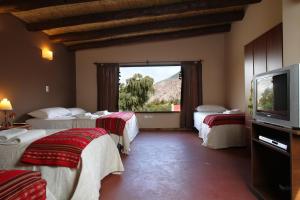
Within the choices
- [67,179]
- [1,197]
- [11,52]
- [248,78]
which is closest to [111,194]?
[67,179]

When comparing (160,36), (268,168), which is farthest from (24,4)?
(268,168)

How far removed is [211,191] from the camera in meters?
2.39

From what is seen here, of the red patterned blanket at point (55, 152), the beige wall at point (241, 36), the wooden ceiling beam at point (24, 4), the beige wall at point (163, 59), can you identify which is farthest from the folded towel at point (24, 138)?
the beige wall at point (163, 59)

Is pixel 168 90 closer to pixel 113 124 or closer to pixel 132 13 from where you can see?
pixel 132 13

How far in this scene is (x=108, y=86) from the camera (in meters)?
6.40

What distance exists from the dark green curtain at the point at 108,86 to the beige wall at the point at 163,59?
0.65 feet

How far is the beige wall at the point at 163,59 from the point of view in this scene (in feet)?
21.0

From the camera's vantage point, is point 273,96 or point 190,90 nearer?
point 273,96

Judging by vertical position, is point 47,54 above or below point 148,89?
above

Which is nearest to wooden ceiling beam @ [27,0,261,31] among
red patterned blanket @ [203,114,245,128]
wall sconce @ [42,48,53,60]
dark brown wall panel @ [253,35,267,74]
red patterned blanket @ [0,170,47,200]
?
wall sconce @ [42,48,53,60]

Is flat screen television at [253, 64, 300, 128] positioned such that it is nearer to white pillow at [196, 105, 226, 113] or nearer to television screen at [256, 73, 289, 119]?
television screen at [256, 73, 289, 119]

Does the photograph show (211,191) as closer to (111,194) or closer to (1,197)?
(111,194)

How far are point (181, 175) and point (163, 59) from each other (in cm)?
418

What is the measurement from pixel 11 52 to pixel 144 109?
3.72 meters
